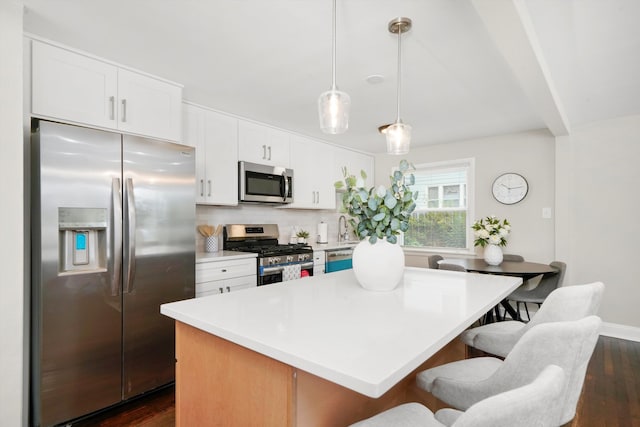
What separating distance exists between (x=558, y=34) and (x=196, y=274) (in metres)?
2.93

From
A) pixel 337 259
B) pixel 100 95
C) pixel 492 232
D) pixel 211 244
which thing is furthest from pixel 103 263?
pixel 492 232

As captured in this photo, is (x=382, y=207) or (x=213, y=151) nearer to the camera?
(x=382, y=207)

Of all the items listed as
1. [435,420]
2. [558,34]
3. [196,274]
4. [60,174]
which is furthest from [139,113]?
[558,34]

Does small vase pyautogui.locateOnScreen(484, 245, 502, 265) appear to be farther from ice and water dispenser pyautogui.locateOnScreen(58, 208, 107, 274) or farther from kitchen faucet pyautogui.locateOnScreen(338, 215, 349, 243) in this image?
ice and water dispenser pyautogui.locateOnScreen(58, 208, 107, 274)

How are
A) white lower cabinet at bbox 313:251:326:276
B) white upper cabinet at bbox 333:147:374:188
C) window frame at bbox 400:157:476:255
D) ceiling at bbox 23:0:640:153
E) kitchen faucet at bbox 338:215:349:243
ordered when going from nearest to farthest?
ceiling at bbox 23:0:640:153 → white lower cabinet at bbox 313:251:326:276 → window frame at bbox 400:157:476:255 → white upper cabinet at bbox 333:147:374:188 → kitchen faucet at bbox 338:215:349:243

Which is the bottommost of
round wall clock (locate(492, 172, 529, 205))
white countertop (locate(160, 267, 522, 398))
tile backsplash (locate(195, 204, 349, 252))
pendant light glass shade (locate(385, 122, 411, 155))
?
white countertop (locate(160, 267, 522, 398))

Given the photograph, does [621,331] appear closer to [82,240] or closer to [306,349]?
[306,349]

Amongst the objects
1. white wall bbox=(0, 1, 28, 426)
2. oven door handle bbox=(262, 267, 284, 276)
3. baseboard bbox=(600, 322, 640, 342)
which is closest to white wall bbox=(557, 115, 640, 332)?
baseboard bbox=(600, 322, 640, 342)

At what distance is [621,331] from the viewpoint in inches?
142

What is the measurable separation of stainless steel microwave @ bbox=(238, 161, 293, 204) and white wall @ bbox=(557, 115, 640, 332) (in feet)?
10.2

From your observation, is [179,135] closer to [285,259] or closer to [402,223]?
[285,259]

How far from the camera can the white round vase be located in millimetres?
1555

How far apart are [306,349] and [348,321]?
269 mm

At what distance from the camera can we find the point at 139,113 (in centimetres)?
251
